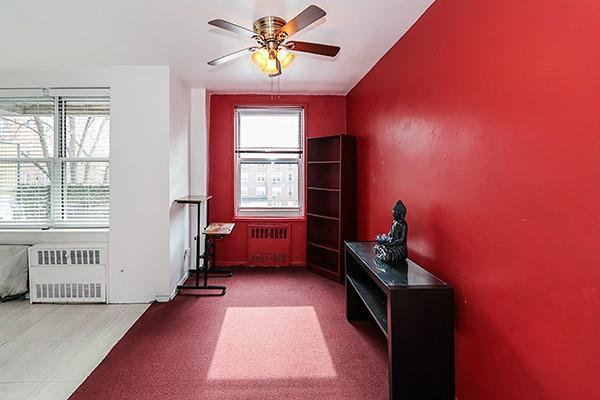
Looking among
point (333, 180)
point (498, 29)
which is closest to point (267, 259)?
point (333, 180)

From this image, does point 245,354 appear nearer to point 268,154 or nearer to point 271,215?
point 271,215

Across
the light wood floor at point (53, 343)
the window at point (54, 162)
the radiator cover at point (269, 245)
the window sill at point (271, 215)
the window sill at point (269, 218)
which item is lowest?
the light wood floor at point (53, 343)

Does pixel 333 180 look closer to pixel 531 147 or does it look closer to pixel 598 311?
pixel 531 147

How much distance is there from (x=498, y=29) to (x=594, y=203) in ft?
3.10

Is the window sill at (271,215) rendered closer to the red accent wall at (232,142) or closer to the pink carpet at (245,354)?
the red accent wall at (232,142)

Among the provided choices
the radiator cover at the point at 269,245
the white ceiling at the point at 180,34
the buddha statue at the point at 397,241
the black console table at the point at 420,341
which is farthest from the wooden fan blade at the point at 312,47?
the radiator cover at the point at 269,245

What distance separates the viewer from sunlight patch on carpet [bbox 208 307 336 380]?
2322 mm

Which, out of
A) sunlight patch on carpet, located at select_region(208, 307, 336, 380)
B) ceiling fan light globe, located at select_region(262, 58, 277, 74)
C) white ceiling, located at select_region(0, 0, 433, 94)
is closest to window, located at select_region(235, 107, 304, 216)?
white ceiling, located at select_region(0, 0, 433, 94)

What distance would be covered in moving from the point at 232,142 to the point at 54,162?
2.14 m

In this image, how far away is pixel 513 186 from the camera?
1.50 metres

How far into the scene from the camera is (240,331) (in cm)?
293

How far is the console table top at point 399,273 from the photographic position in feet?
6.37

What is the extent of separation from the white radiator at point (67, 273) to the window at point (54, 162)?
1.67 feet

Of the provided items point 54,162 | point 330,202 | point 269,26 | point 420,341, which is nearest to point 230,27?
point 269,26
